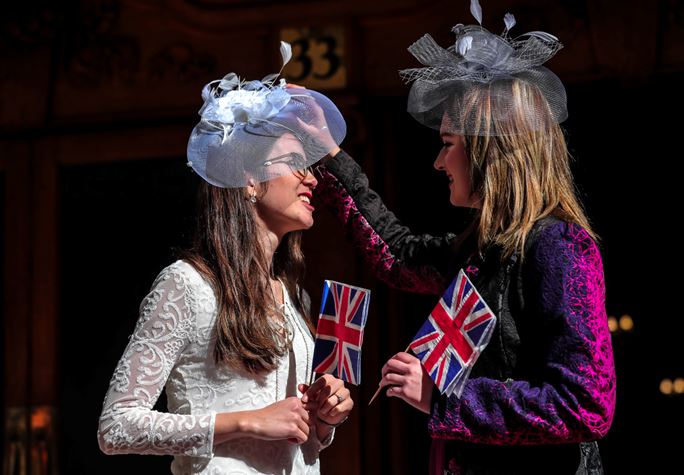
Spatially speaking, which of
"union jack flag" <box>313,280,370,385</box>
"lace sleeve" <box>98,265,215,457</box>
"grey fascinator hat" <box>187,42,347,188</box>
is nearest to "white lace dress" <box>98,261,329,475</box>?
"lace sleeve" <box>98,265,215,457</box>

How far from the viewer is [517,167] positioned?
2223 millimetres

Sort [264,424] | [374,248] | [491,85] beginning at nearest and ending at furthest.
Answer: [264,424], [491,85], [374,248]

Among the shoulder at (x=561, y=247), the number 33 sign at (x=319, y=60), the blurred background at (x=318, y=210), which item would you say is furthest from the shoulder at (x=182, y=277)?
the number 33 sign at (x=319, y=60)

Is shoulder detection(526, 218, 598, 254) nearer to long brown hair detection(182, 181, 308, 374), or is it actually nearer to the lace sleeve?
long brown hair detection(182, 181, 308, 374)

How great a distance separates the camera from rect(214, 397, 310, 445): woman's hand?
6.98 ft

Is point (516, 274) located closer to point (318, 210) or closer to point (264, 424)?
point (264, 424)

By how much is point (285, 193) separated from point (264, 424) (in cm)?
57

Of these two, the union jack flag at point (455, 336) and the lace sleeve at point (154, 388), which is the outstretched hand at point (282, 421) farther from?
the union jack flag at point (455, 336)

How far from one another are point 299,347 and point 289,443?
0.76 feet

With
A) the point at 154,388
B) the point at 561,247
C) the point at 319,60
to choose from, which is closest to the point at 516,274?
the point at 561,247

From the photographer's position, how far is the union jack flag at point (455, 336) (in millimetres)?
2014

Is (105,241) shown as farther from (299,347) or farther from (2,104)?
(299,347)

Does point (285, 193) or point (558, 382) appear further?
point (285, 193)

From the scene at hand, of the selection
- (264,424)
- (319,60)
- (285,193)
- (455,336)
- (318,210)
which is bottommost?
(264,424)
